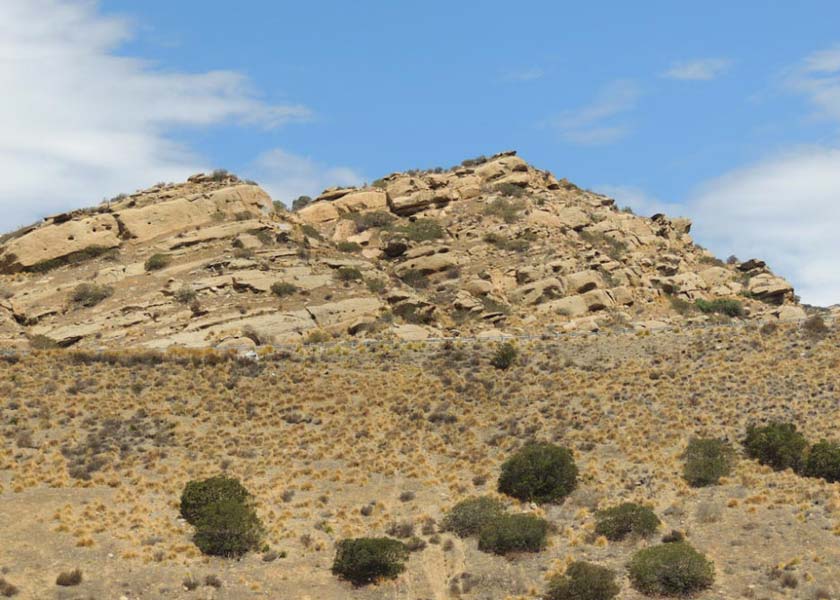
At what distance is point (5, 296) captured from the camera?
5975cm

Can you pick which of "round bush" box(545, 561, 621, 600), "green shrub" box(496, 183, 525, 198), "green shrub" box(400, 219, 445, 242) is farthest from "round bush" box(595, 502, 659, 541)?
"green shrub" box(496, 183, 525, 198)

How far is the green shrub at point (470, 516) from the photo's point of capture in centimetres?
3547

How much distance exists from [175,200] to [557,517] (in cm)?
4293

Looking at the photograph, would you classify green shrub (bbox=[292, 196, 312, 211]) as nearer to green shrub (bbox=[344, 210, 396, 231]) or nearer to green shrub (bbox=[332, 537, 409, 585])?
green shrub (bbox=[344, 210, 396, 231])

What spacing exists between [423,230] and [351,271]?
12.4 metres

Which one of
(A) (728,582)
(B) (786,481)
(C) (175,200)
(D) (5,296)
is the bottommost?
(A) (728,582)

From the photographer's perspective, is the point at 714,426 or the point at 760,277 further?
the point at 760,277

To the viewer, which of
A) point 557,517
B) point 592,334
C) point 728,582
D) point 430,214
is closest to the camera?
point 728,582

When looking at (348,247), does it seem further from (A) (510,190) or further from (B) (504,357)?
(B) (504,357)

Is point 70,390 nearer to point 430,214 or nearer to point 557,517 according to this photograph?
point 557,517

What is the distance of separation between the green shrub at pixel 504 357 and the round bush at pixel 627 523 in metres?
17.4

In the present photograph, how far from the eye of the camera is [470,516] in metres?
35.8

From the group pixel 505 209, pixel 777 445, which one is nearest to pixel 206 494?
pixel 777 445

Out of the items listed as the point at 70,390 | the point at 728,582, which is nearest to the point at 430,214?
the point at 70,390
